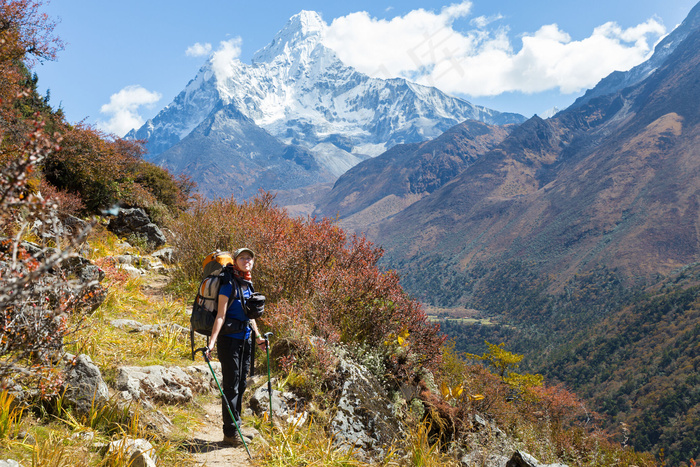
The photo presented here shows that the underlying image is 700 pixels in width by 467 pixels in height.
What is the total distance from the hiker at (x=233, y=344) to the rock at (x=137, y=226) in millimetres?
8376

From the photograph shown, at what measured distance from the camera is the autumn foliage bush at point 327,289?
548 centimetres

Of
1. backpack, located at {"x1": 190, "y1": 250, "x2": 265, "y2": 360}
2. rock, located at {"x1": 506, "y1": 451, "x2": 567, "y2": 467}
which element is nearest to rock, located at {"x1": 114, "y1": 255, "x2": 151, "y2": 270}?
backpack, located at {"x1": 190, "y1": 250, "x2": 265, "y2": 360}

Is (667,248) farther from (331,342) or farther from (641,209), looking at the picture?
(331,342)

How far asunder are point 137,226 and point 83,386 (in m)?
8.70

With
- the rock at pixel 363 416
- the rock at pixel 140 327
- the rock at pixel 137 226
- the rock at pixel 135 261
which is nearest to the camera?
the rock at pixel 363 416

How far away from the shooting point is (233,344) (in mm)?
3668

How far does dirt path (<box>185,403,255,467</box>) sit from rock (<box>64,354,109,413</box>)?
2.88 feet

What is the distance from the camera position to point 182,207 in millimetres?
15375

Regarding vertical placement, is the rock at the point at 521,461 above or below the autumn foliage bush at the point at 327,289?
below

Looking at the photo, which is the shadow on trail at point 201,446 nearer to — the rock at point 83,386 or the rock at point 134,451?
the rock at point 134,451

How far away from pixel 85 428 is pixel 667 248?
155 meters

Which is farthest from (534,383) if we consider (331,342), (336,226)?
(331,342)

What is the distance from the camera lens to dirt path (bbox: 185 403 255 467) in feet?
10.7

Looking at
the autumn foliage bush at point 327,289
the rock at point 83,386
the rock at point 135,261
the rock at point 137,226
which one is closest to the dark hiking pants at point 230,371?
the rock at point 83,386
